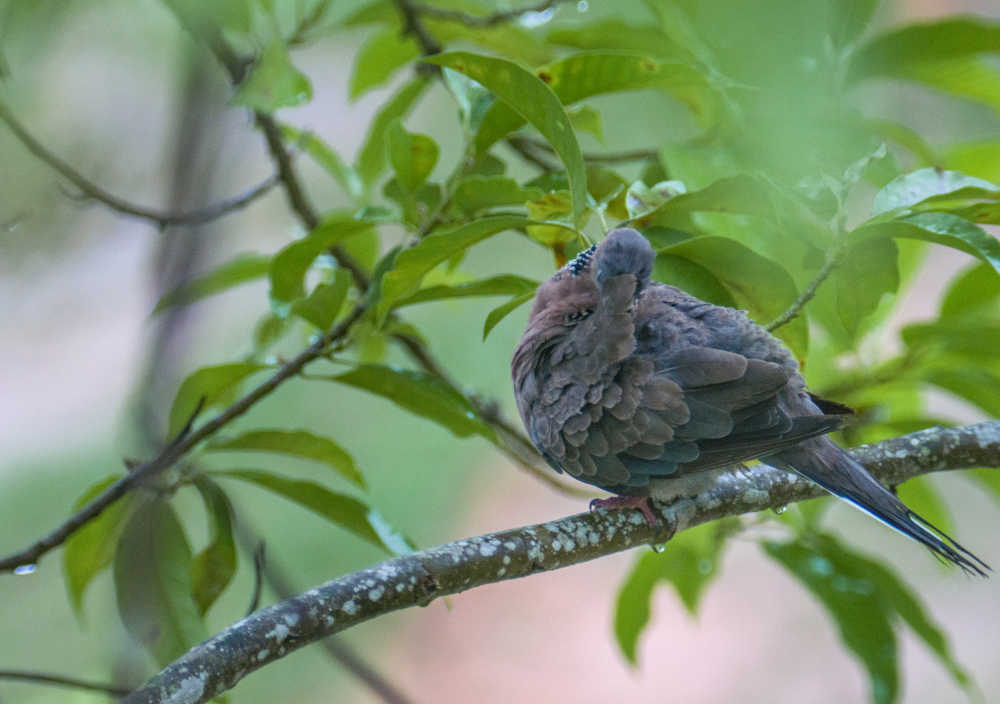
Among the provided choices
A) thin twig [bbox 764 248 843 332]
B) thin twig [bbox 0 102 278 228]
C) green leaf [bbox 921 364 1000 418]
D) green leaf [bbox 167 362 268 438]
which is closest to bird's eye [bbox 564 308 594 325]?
thin twig [bbox 764 248 843 332]

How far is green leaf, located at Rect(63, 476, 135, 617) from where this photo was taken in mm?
2029

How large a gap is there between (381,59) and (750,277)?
51.5 inches

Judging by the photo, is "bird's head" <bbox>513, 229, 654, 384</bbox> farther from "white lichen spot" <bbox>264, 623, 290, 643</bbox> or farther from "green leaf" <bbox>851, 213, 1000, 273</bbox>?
"white lichen spot" <bbox>264, 623, 290, 643</bbox>

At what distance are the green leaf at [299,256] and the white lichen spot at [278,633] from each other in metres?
0.80

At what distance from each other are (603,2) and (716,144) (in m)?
1.22

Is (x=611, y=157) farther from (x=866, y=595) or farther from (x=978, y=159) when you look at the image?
(x=866, y=595)

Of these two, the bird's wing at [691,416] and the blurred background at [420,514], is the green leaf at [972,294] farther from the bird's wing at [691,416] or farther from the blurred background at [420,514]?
the bird's wing at [691,416]

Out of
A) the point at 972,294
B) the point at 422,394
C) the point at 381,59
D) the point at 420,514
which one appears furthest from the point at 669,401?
the point at 420,514

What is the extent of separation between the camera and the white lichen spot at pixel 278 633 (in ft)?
4.21

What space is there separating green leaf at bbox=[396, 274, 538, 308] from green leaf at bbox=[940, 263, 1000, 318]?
43.5 inches

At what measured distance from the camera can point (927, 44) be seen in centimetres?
216

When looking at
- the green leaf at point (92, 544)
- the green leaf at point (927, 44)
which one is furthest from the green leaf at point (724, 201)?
the green leaf at point (92, 544)

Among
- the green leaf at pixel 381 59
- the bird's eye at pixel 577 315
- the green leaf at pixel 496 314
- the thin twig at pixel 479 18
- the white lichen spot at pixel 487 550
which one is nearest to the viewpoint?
the white lichen spot at pixel 487 550

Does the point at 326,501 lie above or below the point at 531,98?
below
